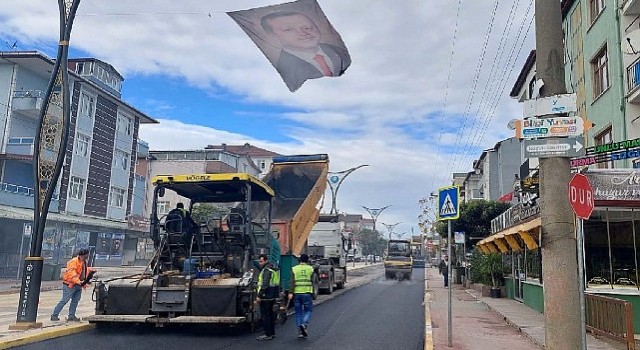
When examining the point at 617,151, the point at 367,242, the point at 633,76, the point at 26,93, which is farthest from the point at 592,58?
the point at 367,242

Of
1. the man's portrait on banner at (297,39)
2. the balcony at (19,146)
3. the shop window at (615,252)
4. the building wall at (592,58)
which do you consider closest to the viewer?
the man's portrait on banner at (297,39)

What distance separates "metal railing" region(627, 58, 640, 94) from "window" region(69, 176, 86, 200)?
32029 mm

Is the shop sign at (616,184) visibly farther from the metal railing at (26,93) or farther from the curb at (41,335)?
the metal railing at (26,93)

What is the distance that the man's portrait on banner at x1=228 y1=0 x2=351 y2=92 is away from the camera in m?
10.9

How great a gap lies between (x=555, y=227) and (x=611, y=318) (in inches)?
211

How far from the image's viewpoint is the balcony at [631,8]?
16141 millimetres

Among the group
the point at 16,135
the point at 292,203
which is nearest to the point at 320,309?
the point at 292,203

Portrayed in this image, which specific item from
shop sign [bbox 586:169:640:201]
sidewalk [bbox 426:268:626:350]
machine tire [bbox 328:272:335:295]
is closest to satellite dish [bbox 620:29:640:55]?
shop sign [bbox 586:169:640:201]

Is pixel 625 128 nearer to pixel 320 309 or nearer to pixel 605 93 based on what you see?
pixel 605 93

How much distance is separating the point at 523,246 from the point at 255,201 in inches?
383

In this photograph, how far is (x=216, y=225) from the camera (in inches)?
478

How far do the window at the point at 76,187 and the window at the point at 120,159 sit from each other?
4331mm

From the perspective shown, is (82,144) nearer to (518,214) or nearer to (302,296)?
(518,214)

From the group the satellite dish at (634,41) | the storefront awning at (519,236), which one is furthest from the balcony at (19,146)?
the satellite dish at (634,41)
